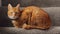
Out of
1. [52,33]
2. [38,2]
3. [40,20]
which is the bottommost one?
[52,33]

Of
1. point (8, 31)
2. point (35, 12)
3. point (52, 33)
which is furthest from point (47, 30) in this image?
point (8, 31)

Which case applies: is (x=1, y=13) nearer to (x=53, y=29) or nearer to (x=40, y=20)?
(x=40, y=20)

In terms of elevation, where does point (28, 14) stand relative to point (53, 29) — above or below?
above

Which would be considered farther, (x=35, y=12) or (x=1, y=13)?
(x=1, y=13)

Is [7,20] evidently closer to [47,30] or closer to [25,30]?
[25,30]

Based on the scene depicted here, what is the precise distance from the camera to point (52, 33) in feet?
3.81

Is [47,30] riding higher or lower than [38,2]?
lower

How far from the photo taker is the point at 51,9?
1.37 m

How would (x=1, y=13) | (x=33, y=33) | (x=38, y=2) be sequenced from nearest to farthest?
(x=33, y=33), (x=1, y=13), (x=38, y=2)

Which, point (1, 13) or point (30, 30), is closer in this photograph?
point (30, 30)

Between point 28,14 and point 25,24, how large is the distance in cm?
9

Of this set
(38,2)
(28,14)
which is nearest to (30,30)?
(28,14)

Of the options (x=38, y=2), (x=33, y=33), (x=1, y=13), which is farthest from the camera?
(x=38, y=2)

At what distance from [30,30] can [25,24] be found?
7 cm
